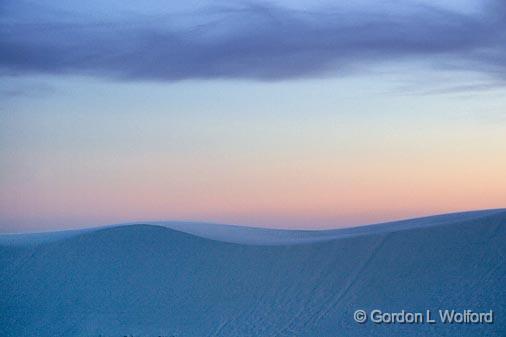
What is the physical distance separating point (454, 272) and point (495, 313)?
1285 mm

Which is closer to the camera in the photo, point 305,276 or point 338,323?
point 338,323

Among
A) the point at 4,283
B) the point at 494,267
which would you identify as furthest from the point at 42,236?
the point at 494,267

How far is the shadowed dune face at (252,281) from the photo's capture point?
14.5 metres

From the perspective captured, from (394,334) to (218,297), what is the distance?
354cm

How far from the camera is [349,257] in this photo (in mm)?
16359

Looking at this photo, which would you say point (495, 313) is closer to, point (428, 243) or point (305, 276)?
point (428, 243)

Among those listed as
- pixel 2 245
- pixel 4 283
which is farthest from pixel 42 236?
pixel 4 283

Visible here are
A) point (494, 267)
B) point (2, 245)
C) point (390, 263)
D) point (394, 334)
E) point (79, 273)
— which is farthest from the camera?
point (2, 245)

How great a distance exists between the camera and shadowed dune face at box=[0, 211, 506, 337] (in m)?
14.5

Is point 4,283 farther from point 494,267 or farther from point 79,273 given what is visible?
point 494,267

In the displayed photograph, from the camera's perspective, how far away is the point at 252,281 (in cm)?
1620

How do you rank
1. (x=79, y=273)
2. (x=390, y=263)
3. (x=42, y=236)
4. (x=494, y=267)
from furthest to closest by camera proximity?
(x=42, y=236)
(x=79, y=273)
(x=390, y=263)
(x=494, y=267)

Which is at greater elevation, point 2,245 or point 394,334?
point 2,245

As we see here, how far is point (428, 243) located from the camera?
52.5 feet
